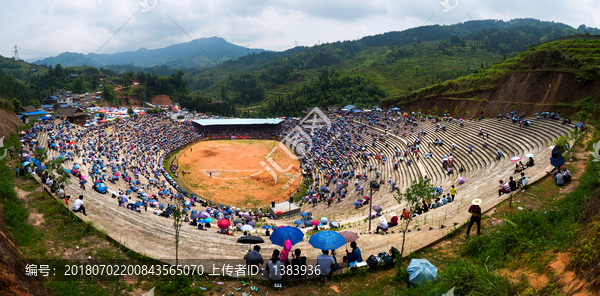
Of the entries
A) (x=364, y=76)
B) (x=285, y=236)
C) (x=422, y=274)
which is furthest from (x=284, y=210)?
(x=364, y=76)

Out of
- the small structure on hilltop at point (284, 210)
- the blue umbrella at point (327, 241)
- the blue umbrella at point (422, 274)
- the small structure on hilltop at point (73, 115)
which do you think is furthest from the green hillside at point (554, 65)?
the small structure on hilltop at point (73, 115)

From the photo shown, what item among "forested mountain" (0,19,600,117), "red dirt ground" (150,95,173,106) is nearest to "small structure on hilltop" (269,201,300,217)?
"forested mountain" (0,19,600,117)

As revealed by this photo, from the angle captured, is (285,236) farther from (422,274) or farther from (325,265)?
(422,274)

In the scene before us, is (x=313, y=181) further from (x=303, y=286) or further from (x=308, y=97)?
(x=308, y=97)

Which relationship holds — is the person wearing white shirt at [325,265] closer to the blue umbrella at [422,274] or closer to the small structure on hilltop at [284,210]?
the blue umbrella at [422,274]

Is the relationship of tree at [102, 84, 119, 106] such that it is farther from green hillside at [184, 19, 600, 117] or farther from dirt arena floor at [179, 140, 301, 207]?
dirt arena floor at [179, 140, 301, 207]

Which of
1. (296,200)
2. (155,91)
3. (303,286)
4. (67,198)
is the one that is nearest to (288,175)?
(296,200)

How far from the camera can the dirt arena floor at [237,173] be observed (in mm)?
32719

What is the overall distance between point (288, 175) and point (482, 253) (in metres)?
31.0

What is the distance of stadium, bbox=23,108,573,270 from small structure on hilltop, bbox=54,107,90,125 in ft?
23.0

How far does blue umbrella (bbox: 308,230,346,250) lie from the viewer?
975cm

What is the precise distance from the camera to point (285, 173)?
4022 cm

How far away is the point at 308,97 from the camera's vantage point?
299 feet

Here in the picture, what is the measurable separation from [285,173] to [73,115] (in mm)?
41429
